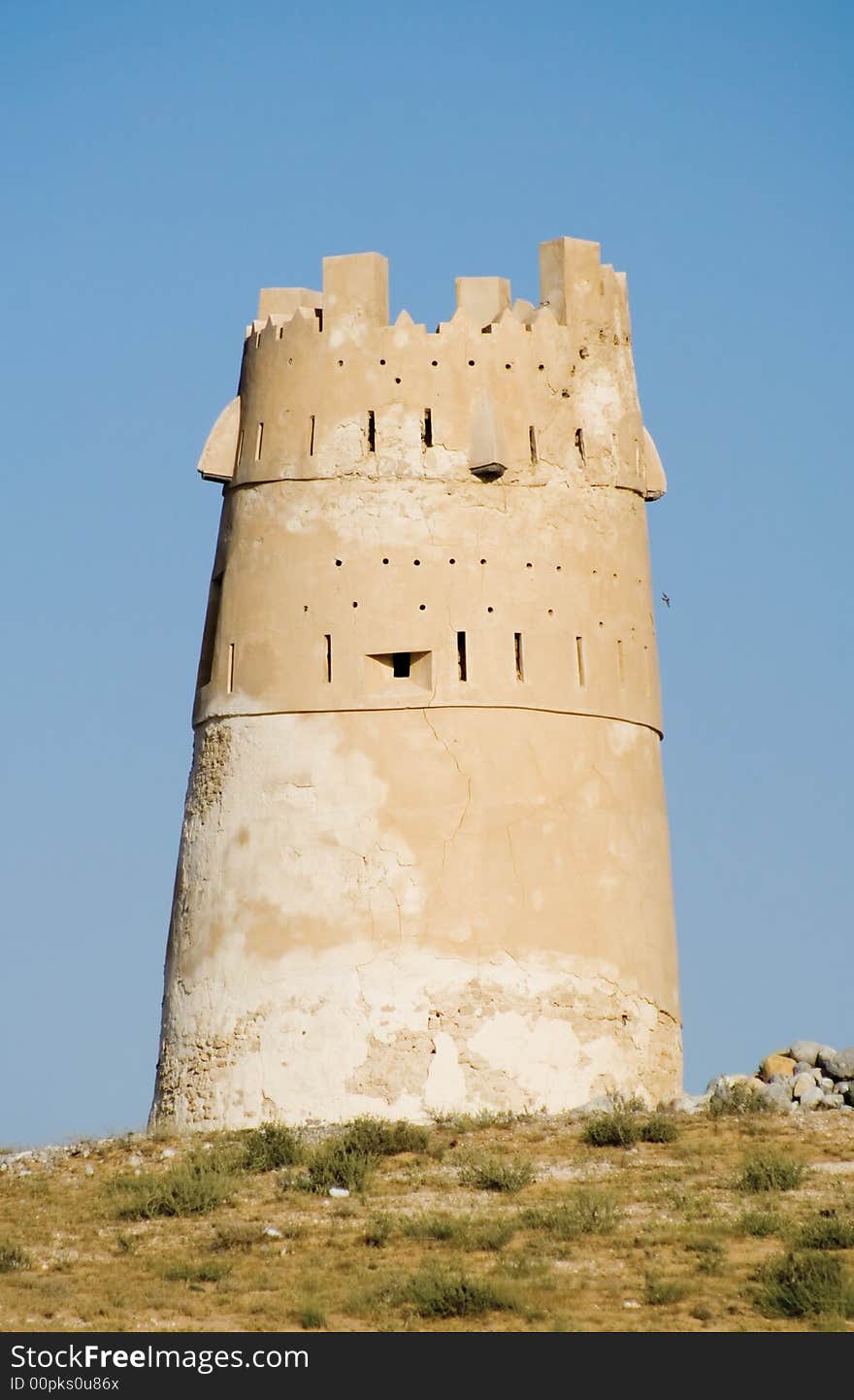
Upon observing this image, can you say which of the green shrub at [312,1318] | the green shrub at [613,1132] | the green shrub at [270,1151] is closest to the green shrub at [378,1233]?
the green shrub at [312,1318]

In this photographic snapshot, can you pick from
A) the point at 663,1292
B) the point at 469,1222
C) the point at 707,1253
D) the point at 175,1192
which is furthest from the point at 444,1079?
the point at 663,1292

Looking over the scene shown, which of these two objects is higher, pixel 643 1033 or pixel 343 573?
pixel 343 573

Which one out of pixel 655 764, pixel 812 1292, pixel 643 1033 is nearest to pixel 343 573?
pixel 655 764

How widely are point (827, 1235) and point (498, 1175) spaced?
3.37 m

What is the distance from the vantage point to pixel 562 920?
25.8m

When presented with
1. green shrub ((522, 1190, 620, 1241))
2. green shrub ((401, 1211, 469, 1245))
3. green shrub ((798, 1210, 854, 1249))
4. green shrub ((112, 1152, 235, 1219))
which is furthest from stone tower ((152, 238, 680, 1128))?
green shrub ((798, 1210, 854, 1249))

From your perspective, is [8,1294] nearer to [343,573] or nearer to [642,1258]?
[642,1258]

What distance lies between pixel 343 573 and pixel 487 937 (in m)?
4.13

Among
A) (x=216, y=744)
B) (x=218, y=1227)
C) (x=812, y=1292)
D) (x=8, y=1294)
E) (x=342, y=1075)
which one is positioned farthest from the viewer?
(x=216, y=744)

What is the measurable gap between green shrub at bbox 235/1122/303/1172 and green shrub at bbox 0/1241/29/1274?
3.13m

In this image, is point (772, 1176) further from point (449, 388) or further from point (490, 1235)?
point (449, 388)

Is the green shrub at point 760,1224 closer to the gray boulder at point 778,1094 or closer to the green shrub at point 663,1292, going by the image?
the green shrub at point 663,1292

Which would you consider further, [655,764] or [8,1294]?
[655,764]

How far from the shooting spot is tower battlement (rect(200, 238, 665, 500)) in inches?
1048
